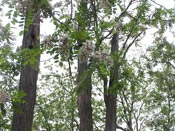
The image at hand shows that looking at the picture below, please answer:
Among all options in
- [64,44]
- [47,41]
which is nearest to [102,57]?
[64,44]

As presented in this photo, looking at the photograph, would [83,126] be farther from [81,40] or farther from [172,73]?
[172,73]

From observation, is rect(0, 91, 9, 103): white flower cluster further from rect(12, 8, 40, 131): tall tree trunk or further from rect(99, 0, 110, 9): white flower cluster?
rect(99, 0, 110, 9): white flower cluster

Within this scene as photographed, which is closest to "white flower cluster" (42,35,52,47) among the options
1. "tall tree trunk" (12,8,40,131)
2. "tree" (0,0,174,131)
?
"tree" (0,0,174,131)

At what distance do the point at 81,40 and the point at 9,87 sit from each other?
2.75m

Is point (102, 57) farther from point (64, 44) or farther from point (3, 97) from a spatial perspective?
point (3, 97)

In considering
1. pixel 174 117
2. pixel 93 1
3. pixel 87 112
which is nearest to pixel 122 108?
pixel 174 117

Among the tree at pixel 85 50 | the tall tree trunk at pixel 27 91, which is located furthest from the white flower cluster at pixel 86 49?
the tall tree trunk at pixel 27 91

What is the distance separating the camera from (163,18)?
5027mm

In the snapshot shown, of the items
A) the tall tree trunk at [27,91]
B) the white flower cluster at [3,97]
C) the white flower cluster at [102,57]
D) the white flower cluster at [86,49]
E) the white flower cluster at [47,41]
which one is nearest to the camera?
the white flower cluster at [86,49]

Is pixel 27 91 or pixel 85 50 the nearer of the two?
pixel 85 50

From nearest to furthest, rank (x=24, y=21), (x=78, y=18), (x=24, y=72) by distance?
(x=24, y=21)
(x=78, y=18)
(x=24, y=72)

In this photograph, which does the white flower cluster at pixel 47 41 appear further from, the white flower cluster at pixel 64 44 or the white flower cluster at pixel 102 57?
the white flower cluster at pixel 102 57

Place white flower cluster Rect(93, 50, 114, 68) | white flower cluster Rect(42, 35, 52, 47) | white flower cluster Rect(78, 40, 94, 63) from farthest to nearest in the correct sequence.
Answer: white flower cluster Rect(42, 35, 52, 47) < white flower cluster Rect(93, 50, 114, 68) < white flower cluster Rect(78, 40, 94, 63)

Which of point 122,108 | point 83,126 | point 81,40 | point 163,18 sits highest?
point 122,108
